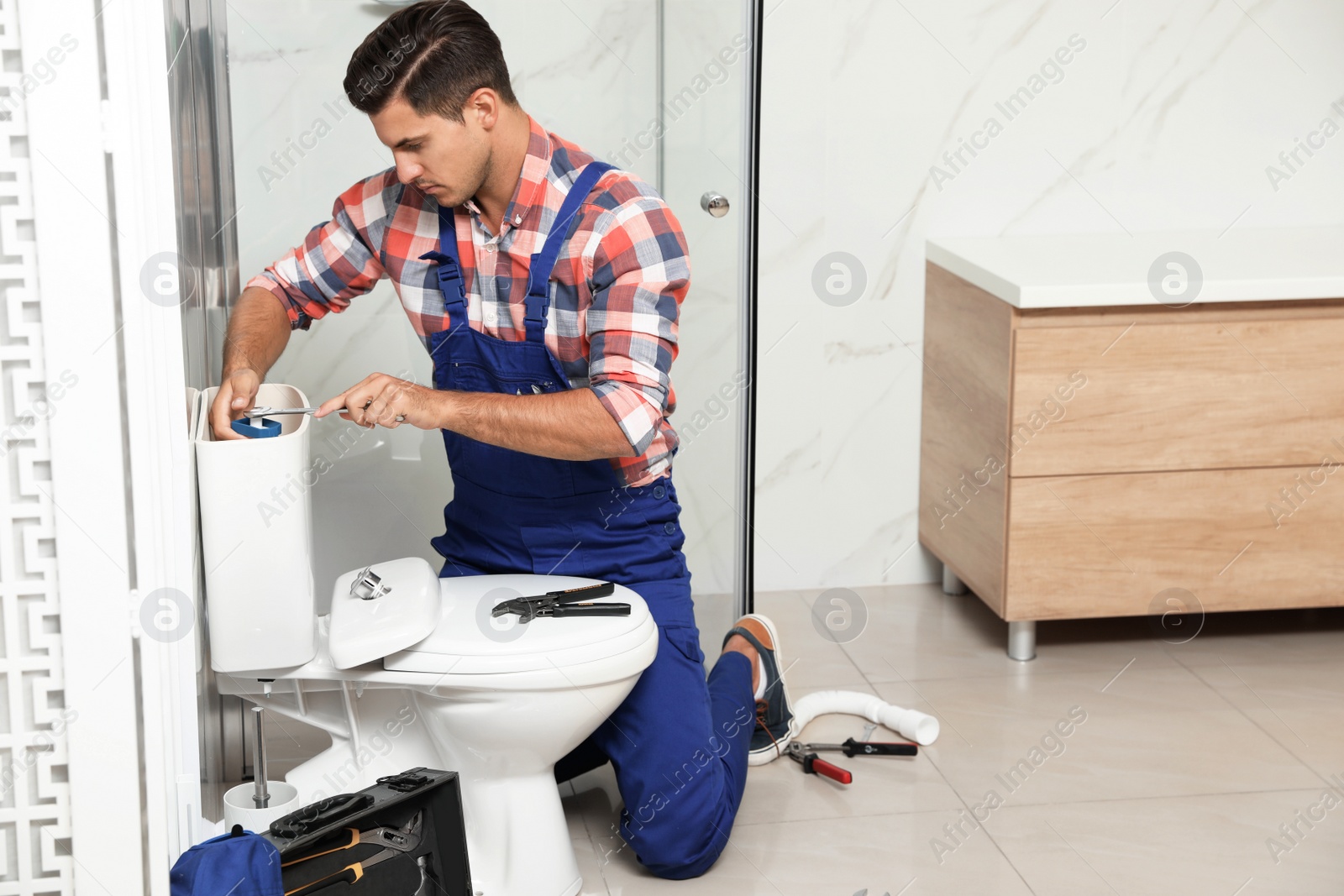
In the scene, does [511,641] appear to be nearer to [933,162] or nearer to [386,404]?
[386,404]

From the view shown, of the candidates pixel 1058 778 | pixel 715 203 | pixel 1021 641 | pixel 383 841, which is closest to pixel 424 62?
pixel 715 203

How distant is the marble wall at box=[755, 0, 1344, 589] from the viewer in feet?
8.79

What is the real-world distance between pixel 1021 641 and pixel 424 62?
1.59m

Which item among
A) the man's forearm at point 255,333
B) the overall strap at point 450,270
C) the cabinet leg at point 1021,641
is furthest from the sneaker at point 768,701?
the man's forearm at point 255,333

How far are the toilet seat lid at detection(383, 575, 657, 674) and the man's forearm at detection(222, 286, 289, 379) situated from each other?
0.41 meters

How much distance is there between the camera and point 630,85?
7.35 ft

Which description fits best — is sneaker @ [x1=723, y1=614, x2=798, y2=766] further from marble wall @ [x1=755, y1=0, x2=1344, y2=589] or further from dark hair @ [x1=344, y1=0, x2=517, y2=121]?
dark hair @ [x1=344, y1=0, x2=517, y2=121]

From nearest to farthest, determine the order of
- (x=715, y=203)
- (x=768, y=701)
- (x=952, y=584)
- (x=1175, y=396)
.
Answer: (x=715, y=203), (x=768, y=701), (x=1175, y=396), (x=952, y=584)

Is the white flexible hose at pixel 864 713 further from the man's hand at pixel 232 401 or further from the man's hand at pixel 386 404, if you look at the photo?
the man's hand at pixel 232 401

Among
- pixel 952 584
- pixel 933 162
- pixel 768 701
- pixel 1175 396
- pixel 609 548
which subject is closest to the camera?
pixel 609 548

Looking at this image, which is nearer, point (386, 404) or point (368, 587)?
point (386, 404)

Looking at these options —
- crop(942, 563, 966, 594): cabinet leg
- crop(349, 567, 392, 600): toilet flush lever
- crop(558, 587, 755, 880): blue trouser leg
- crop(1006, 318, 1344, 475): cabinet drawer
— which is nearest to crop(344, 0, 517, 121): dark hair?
crop(349, 567, 392, 600): toilet flush lever

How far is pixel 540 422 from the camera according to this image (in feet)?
5.60

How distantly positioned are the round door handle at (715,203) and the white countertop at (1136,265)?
58 centimetres
